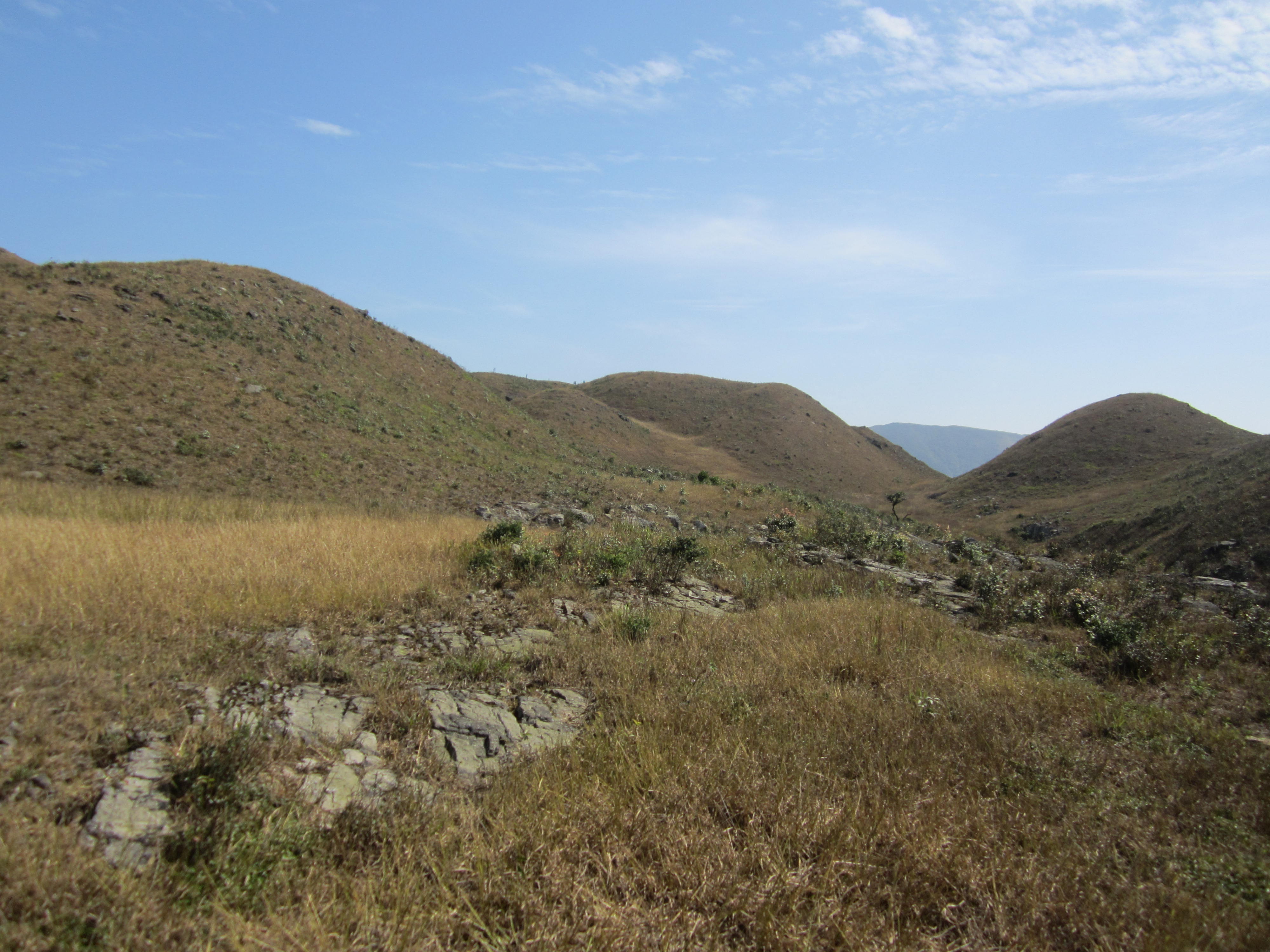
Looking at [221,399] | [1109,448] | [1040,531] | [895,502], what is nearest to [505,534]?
[221,399]

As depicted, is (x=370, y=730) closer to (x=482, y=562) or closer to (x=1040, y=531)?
(x=482, y=562)

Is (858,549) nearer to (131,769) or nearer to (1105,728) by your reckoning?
(1105,728)

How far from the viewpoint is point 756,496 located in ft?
99.9

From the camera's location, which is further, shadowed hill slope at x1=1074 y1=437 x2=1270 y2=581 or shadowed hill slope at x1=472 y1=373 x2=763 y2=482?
shadowed hill slope at x1=472 y1=373 x2=763 y2=482

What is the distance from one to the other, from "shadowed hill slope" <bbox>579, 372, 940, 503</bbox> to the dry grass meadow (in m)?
49.5

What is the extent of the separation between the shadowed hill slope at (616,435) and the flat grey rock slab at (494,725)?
39.7m

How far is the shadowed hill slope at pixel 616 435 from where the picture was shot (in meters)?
52.0

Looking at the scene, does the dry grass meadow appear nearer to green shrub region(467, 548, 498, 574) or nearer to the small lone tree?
Result: green shrub region(467, 548, 498, 574)

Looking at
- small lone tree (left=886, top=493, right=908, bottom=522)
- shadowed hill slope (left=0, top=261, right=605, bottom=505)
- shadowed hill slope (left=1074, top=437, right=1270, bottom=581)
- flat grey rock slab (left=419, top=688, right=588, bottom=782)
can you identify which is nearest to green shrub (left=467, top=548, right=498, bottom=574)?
flat grey rock slab (left=419, top=688, right=588, bottom=782)

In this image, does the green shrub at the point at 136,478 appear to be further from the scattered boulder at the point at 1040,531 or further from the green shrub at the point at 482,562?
the scattered boulder at the point at 1040,531

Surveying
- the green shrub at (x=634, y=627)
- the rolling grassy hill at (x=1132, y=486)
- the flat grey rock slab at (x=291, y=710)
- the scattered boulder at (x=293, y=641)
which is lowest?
the flat grey rock slab at (x=291, y=710)

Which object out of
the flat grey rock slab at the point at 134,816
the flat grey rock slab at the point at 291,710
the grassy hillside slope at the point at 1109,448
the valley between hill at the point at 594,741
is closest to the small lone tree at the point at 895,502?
the grassy hillside slope at the point at 1109,448

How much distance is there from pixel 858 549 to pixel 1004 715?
9.13 meters

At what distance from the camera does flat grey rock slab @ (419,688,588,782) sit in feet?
14.1
